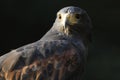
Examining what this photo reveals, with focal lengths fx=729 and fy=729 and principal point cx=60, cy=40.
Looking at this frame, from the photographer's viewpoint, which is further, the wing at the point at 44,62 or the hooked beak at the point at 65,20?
the hooked beak at the point at 65,20

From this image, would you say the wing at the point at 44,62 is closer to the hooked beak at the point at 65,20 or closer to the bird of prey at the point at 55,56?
the bird of prey at the point at 55,56

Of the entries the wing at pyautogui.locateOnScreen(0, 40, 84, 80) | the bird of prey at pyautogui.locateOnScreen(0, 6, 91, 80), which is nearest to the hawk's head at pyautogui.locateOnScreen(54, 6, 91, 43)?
the bird of prey at pyautogui.locateOnScreen(0, 6, 91, 80)

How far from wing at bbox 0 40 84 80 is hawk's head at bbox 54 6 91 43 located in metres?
0.29

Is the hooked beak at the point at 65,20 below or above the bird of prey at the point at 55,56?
above

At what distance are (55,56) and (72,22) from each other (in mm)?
597

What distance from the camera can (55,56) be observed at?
6.43 metres

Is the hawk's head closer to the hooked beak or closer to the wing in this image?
the hooked beak

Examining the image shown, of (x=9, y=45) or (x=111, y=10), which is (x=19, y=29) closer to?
(x=9, y=45)

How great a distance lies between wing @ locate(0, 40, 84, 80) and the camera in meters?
6.24

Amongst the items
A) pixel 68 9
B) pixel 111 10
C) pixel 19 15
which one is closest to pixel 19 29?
pixel 19 15

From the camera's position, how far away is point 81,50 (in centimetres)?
668

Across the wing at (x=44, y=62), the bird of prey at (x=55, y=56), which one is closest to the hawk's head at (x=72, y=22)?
the bird of prey at (x=55, y=56)

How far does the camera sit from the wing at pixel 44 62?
20.5 feet

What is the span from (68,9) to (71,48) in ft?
1.63
